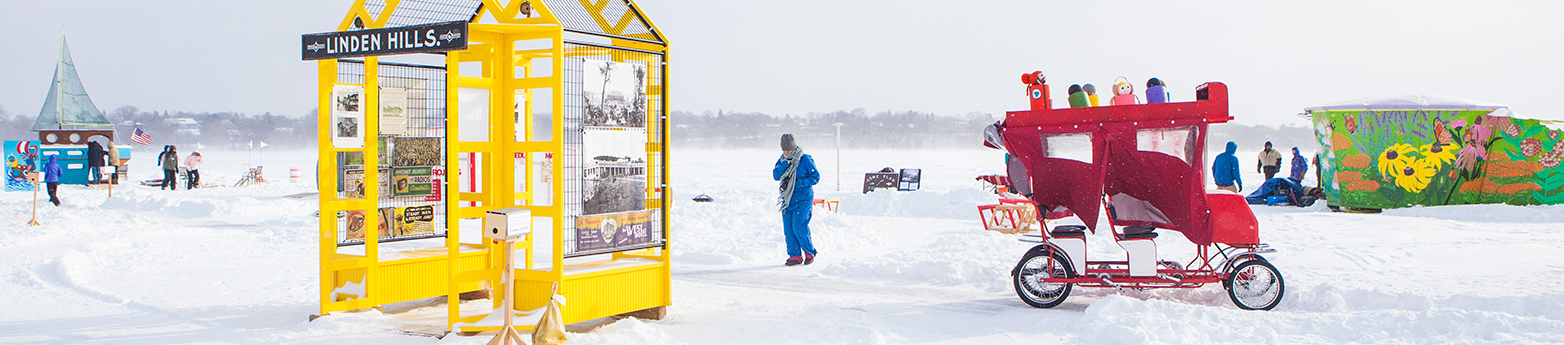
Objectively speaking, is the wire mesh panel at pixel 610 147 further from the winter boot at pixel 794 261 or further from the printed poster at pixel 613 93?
the winter boot at pixel 794 261

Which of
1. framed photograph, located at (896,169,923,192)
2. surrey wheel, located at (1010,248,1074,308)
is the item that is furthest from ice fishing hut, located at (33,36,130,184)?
surrey wheel, located at (1010,248,1074,308)

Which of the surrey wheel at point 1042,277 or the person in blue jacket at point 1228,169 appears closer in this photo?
the surrey wheel at point 1042,277

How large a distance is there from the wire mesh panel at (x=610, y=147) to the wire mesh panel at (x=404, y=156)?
152cm

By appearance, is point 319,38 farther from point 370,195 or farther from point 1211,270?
point 1211,270

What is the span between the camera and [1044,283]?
21.2 feet

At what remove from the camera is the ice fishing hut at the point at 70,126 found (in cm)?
2648

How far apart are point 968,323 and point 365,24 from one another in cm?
444

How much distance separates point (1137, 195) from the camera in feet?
22.1

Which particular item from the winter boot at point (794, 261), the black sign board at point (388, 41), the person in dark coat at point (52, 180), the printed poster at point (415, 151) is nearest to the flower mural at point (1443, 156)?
the winter boot at point (794, 261)

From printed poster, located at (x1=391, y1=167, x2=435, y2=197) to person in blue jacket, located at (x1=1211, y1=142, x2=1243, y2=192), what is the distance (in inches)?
463

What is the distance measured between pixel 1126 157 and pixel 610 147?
3.76m

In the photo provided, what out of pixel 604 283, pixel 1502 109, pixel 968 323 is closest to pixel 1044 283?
pixel 968 323

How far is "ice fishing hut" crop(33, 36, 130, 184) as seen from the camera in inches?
1043

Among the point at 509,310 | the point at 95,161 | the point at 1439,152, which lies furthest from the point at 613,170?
the point at 95,161
